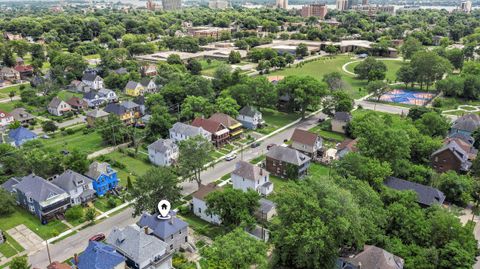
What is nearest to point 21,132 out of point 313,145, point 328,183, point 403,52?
point 313,145

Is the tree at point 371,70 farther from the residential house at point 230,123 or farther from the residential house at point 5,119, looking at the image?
the residential house at point 5,119

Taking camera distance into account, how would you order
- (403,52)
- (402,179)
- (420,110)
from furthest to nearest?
(403,52), (420,110), (402,179)

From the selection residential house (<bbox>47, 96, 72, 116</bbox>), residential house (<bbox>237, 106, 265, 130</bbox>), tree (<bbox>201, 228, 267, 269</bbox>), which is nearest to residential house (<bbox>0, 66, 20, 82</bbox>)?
residential house (<bbox>47, 96, 72, 116</bbox>)

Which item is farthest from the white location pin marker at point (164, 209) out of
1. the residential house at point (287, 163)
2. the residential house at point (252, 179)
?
the residential house at point (287, 163)

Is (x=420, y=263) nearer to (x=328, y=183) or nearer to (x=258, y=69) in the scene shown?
(x=328, y=183)

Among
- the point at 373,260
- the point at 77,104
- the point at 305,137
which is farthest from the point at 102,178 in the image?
the point at 77,104

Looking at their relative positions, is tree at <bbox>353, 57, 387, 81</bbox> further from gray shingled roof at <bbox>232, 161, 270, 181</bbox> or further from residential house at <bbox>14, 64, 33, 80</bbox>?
residential house at <bbox>14, 64, 33, 80</bbox>

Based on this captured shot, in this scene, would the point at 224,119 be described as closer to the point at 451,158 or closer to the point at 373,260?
the point at 451,158
